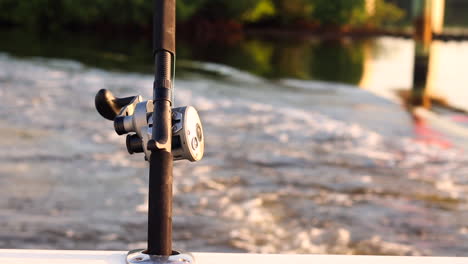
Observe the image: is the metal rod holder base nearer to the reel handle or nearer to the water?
the reel handle

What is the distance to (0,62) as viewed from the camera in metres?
23.1

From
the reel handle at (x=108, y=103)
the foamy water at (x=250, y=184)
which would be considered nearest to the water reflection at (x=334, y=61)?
the foamy water at (x=250, y=184)

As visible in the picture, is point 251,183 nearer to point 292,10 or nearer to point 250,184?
point 250,184

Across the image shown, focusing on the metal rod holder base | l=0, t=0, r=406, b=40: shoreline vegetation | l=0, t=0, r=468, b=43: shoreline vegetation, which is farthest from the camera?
l=0, t=0, r=406, b=40: shoreline vegetation

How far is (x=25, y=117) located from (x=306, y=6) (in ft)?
159

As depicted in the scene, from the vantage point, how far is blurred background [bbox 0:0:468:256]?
22.7 feet

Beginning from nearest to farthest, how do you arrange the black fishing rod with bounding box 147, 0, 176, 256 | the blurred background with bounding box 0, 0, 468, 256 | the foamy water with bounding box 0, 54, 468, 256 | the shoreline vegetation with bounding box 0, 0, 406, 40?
the black fishing rod with bounding box 147, 0, 176, 256 → the foamy water with bounding box 0, 54, 468, 256 → the blurred background with bounding box 0, 0, 468, 256 → the shoreline vegetation with bounding box 0, 0, 406, 40

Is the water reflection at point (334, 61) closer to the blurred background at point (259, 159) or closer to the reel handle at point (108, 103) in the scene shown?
the blurred background at point (259, 159)

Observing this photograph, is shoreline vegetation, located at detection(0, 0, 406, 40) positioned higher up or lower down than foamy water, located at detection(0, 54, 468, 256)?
higher up

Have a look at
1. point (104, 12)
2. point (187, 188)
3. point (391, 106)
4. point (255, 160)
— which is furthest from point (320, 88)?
point (104, 12)

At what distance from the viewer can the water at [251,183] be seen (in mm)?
6777

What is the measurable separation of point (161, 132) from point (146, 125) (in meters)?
→ 0.09

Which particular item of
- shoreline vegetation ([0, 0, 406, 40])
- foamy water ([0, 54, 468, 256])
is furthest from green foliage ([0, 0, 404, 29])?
foamy water ([0, 54, 468, 256])

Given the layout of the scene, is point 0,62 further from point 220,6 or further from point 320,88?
point 220,6
